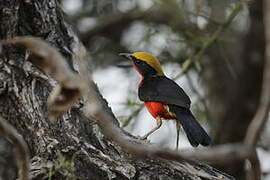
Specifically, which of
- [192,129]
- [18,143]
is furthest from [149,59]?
[18,143]

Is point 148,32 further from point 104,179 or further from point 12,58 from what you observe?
point 104,179

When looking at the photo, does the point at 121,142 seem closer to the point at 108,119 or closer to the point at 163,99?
the point at 108,119

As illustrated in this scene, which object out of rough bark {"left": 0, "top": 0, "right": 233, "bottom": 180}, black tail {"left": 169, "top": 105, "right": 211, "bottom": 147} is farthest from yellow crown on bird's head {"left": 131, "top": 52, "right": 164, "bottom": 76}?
rough bark {"left": 0, "top": 0, "right": 233, "bottom": 180}

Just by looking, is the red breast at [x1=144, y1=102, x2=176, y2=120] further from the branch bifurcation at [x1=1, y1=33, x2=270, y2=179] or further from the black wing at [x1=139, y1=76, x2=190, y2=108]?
the branch bifurcation at [x1=1, y1=33, x2=270, y2=179]

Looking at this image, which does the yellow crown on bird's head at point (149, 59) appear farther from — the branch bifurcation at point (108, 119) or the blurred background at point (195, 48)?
the branch bifurcation at point (108, 119)

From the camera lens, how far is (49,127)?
3580mm

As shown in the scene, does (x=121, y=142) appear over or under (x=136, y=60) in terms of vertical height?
under

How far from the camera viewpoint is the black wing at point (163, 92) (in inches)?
195

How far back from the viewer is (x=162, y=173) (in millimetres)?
3484

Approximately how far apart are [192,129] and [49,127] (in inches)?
56.5

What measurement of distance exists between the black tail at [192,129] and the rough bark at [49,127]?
2.24 ft

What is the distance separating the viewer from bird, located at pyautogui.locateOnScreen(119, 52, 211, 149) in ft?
14.9

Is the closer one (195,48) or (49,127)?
(49,127)

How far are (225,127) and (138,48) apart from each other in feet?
6.18
